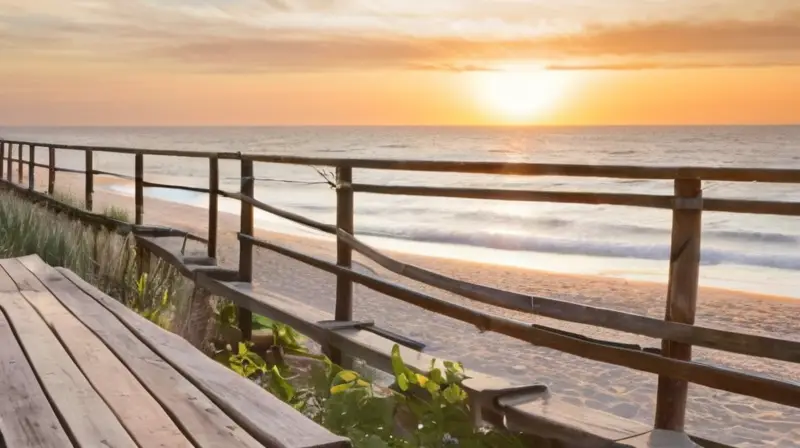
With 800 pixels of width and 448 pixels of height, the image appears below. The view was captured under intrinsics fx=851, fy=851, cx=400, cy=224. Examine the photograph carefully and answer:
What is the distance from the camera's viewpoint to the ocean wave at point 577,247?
1591cm

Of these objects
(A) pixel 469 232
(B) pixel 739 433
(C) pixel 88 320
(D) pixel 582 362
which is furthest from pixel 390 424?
(A) pixel 469 232

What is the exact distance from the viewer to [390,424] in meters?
3.54

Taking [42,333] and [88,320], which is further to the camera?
[88,320]

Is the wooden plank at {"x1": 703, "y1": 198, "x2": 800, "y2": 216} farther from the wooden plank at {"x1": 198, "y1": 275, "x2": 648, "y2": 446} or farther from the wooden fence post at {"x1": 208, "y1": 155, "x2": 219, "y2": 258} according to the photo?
the wooden fence post at {"x1": 208, "y1": 155, "x2": 219, "y2": 258}

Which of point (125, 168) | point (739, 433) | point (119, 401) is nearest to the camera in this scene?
point (119, 401)

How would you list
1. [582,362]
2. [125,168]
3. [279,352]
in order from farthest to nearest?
1. [125,168]
2. [582,362]
3. [279,352]

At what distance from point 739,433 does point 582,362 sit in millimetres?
1581

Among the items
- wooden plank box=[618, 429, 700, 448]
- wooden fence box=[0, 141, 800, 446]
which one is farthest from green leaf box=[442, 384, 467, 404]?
wooden plank box=[618, 429, 700, 448]

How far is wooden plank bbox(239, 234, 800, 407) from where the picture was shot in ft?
8.68

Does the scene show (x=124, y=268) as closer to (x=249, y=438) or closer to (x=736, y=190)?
(x=249, y=438)

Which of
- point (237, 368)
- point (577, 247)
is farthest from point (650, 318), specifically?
point (577, 247)

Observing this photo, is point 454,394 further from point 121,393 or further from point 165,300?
point 165,300

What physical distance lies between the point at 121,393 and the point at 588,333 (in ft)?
20.0

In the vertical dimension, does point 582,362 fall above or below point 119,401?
below
